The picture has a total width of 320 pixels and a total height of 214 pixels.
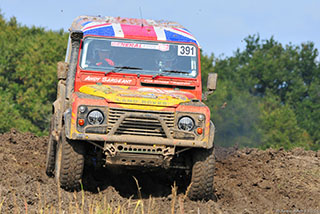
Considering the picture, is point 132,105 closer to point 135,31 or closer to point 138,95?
point 138,95

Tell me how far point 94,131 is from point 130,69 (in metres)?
1.55

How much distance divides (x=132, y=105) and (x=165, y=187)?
196 cm

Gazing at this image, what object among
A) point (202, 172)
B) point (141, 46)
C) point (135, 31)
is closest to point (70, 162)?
point (202, 172)

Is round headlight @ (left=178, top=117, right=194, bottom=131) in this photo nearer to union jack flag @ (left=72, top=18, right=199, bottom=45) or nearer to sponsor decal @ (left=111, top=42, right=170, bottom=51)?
sponsor decal @ (left=111, top=42, right=170, bottom=51)

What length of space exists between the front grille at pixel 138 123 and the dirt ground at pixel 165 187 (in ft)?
2.80

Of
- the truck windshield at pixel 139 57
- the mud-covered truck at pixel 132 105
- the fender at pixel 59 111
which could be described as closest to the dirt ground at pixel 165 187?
the mud-covered truck at pixel 132 105

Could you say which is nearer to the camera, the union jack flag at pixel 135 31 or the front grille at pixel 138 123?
the front grille at pixel 138 123

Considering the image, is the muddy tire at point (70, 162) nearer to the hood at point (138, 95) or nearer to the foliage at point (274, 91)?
the hood at point (138, 95)

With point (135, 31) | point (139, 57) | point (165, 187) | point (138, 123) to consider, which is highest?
point (135, 31)

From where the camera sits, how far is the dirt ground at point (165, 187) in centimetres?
847

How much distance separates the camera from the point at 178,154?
30.6 feet

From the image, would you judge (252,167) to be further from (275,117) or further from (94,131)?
(275,117)

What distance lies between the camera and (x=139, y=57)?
32.6 feet

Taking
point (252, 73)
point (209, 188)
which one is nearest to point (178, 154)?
point (209, 188)
